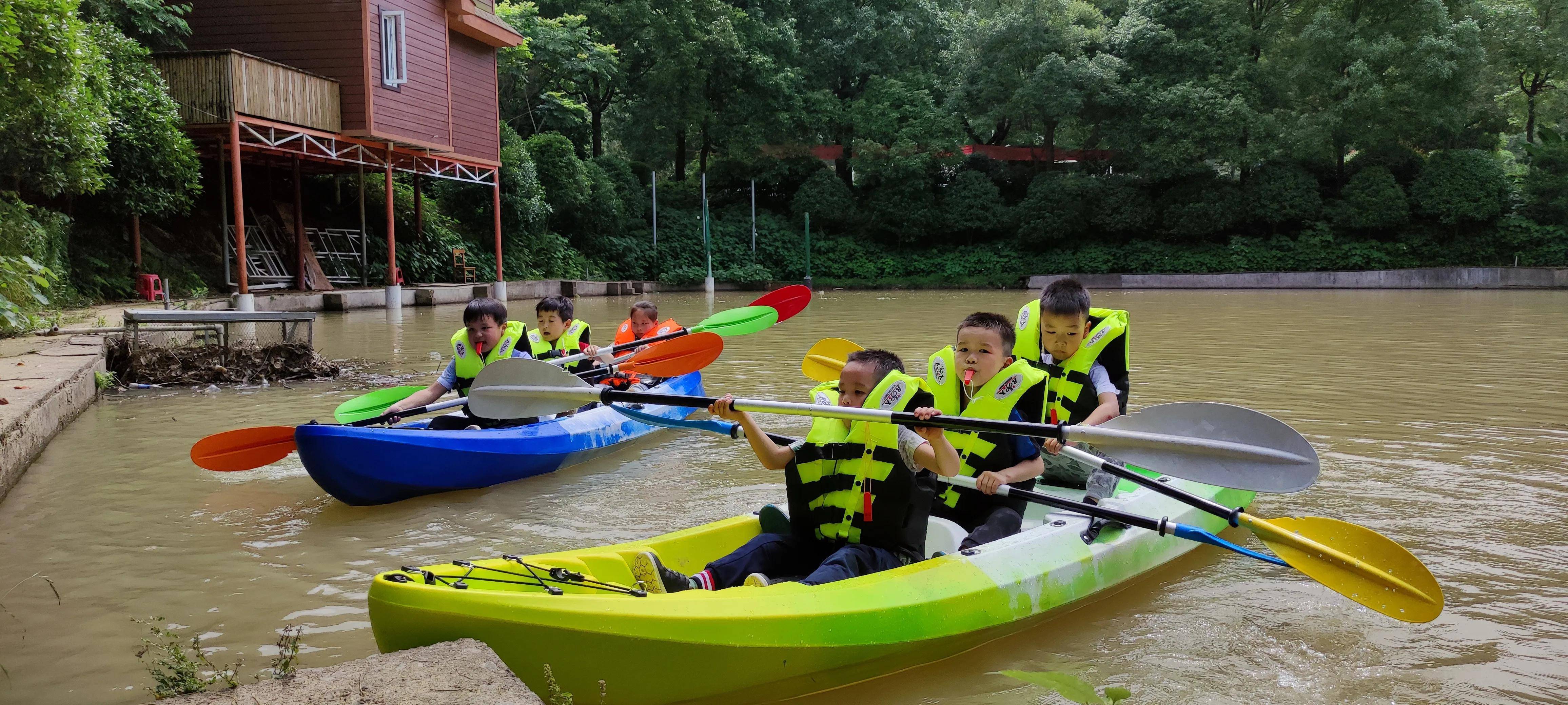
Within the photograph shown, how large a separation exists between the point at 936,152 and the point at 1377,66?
11.7m

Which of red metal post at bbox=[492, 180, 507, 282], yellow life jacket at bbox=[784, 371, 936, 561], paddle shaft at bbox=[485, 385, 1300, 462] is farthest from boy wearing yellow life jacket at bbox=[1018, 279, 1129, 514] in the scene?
red metal post at bbox=[492, 180, 507, 282]

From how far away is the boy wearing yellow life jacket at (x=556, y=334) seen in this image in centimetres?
709

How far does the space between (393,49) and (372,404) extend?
521 inches

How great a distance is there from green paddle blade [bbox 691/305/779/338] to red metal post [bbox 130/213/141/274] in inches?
437

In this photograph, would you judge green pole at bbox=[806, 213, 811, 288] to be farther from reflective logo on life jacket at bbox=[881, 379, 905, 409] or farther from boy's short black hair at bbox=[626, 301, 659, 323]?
reflective logo on life jacket at bbox=[881, 379, 905, 409]

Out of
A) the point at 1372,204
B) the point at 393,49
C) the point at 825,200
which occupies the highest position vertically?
the point at 393,49

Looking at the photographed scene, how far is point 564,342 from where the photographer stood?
7105 mm

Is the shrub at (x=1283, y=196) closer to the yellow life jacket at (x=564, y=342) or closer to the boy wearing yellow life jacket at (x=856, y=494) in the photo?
the yellow life jacket at (x=564, y=342)

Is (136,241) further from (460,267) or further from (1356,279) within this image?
(1356,279)

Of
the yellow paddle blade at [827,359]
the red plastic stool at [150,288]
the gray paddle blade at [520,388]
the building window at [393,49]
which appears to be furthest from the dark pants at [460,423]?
the building window at [393,49]

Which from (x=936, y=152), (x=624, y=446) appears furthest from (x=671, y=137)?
(x=624, y=446)

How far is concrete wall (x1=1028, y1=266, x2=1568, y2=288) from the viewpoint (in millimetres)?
25375

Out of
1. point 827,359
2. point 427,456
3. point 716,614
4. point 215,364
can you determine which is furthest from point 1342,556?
point 215,364

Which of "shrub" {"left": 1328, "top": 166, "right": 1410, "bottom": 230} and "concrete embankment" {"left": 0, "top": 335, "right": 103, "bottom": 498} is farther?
"shrub" {"left": 1328, "top": 166, "right": 1410, "bottom": 230}
